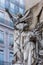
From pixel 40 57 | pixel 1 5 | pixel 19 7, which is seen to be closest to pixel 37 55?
pixel 40 57

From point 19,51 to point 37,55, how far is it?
39cm

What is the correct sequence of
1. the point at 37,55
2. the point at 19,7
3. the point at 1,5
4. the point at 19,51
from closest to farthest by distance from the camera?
the point at 37,55, the point at 19,51, the point at 1,5, the point at 19,7

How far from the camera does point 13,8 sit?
564 inches

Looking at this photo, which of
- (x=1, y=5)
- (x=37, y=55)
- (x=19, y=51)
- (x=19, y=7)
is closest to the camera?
(x=37, y=55)

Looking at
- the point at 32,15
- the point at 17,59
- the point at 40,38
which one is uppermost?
the point at 32,15

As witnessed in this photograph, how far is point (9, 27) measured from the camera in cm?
1411

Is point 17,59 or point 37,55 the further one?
point 17,59

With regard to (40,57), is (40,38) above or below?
above

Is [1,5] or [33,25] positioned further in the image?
[1,5]

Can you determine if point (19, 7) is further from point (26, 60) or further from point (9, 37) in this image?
point (26, 60)

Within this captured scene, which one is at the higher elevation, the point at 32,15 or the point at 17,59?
the point at 32,15

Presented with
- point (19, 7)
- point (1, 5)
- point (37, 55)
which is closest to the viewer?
point (37, 55)

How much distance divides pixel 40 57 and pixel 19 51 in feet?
1.35

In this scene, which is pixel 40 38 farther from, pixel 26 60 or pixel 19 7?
pixel 19 7
